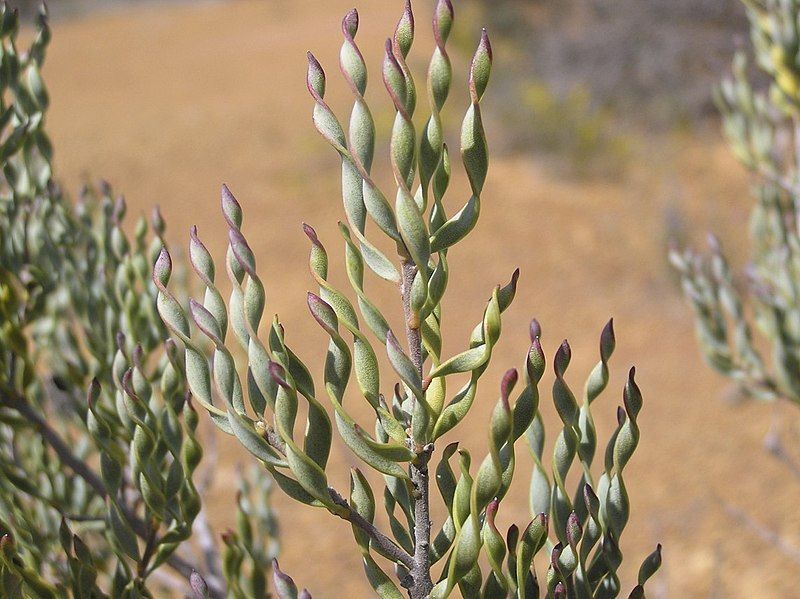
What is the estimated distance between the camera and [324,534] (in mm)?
5211

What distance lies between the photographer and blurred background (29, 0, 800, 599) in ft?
16.5

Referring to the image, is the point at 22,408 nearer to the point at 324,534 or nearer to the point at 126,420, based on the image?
the point at 126,420

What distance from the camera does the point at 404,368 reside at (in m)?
0.89

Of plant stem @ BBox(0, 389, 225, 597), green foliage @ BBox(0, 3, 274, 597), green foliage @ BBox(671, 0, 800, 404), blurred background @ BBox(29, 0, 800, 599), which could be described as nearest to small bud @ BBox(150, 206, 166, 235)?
green foliage @ BBox(0, 3, 274, 597)

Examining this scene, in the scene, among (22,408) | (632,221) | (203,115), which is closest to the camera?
(22,408)

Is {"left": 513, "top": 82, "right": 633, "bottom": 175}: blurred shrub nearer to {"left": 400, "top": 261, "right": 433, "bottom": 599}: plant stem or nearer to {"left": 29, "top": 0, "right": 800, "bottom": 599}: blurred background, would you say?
{"left": 29, "top": 0, "right": 800, "bottom": 599}: blurred background

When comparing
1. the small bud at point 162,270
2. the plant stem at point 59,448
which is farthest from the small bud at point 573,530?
the plant stem at point 59,448

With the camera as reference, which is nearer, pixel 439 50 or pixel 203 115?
pixel 439 50

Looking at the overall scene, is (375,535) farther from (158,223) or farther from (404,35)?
(158,223)

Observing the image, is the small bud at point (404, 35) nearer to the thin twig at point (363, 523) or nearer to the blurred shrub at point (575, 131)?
the thin twig at point (363, 523)

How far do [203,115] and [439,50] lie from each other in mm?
13406

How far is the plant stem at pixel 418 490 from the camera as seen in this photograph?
0.95 meters

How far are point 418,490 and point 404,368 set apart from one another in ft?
0.53

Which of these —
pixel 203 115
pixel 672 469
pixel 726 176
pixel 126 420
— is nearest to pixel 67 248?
pixel 126 420
